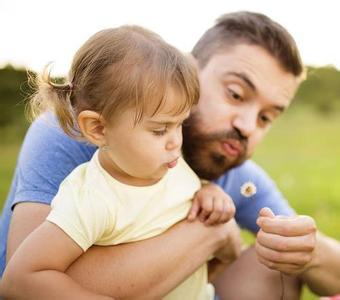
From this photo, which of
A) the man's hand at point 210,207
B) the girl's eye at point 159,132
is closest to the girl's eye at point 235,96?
the man's hand at point 210,207

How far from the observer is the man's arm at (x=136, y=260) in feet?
7.97

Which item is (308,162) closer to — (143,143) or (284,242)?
(284,242)

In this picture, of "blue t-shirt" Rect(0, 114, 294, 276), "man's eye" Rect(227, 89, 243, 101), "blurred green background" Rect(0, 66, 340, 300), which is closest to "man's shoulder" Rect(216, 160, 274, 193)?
"man's eye" Rect(227, 89, 243, 101)

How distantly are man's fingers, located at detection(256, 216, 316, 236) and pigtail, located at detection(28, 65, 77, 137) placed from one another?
0.84 m

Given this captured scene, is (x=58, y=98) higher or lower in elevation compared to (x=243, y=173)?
higher

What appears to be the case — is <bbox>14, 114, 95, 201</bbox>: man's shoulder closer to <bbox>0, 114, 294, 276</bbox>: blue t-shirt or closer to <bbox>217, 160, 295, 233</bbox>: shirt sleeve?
<bbox>0, 114, 294, 276</bbox>: blue t-shirt

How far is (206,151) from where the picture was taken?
318cm

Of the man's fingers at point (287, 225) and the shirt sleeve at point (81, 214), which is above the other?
the man's fingers at point (287, 225)

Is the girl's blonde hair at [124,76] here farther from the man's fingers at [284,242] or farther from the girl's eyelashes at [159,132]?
the man's fingers at [284,242]

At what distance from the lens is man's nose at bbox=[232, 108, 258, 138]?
3.10m

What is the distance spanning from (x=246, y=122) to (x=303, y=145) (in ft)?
36.9

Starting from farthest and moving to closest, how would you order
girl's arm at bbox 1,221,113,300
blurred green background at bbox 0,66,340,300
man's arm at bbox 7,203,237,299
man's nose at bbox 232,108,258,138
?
blurred green background at bbox 0,66,340,300, man's nose at bbox 232,108,258,138, man's arm at bbox 7,203,237,299, girl's arm at bbox 1,221,113,300

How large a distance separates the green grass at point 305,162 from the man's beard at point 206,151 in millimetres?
1663

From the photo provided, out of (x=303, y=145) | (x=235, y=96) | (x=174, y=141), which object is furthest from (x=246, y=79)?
(x=303, y=145)
